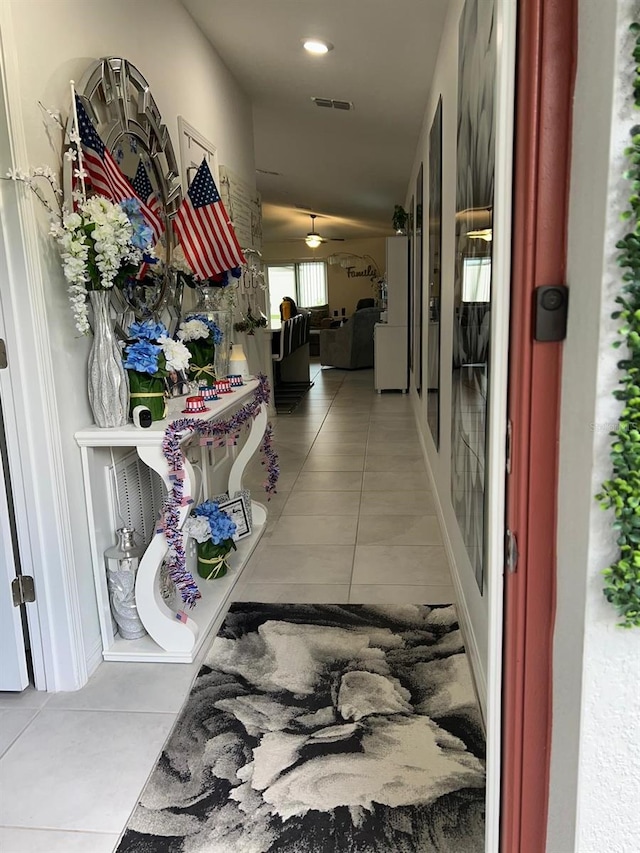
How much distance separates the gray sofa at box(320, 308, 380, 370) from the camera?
10.0 metres

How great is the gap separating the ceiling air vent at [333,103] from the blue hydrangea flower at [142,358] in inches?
120

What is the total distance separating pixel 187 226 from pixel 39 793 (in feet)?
7.22

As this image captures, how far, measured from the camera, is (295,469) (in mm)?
4652

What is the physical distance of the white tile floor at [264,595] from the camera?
1624 millimetres

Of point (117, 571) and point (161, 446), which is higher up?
point (161, 446)

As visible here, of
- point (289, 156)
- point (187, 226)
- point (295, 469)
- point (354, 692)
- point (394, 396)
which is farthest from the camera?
point (394, 396)

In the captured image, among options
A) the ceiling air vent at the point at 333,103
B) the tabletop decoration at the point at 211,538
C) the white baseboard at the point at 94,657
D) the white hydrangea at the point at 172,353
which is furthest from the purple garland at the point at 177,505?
the ceiling air vent at the point at 333,103

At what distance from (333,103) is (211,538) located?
3.30 m

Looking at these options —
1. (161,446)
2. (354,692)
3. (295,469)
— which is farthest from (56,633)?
(295,469)

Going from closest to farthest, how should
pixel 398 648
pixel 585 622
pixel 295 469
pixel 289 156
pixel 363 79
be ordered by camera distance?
pixel 585 622 < pixel 398 648 < pixel 363 79 < pixel 295 469 < pixel 289 156

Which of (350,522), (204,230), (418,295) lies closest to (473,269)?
(204,230)

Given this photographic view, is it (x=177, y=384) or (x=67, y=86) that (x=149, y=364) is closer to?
(x=177, y=384)

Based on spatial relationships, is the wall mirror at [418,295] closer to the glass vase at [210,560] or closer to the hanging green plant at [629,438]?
the glass vase at [210,560]

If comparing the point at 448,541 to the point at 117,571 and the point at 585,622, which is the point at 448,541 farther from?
the point at 585,622
